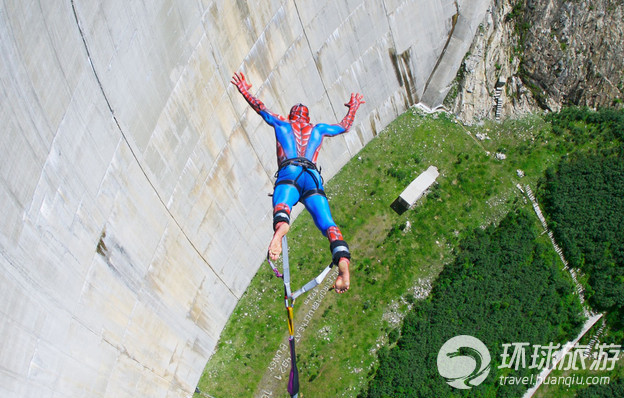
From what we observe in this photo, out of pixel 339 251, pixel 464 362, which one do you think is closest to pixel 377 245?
pixel 464 362

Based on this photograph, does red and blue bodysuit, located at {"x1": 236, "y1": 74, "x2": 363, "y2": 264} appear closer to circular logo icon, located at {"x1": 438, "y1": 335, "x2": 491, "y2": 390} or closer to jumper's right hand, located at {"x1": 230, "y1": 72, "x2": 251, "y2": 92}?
jumper's right hand, located at {"x1": 230, "y1": 72, "x2": 251, "y2": 92}

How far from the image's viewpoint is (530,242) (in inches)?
1245

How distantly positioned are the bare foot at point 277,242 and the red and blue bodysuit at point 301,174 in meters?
0.21

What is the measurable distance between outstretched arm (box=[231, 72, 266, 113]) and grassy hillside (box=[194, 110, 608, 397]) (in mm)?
6928

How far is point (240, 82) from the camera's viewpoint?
24.1 m

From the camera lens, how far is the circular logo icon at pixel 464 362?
93.2ft

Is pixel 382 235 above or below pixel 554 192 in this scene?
below

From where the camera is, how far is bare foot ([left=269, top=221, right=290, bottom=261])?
1678cm

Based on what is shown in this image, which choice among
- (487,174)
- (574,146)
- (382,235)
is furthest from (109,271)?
(574,146)

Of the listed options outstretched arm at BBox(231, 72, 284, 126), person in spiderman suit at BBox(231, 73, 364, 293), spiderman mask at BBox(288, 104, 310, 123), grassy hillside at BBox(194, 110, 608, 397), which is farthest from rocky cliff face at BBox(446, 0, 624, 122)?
spiderman mask at BBox(288, 104, 310, 123)

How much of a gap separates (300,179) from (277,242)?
368 cm

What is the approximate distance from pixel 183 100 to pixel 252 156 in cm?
486

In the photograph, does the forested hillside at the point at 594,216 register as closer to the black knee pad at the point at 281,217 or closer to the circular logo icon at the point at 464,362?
the circular logo icon at the point at 464,362

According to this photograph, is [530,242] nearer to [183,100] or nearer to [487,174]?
[487,174]
